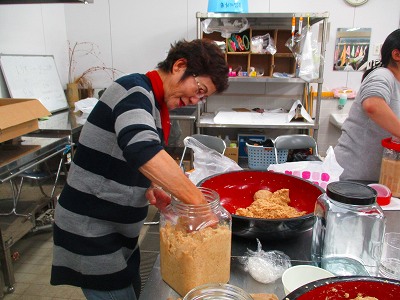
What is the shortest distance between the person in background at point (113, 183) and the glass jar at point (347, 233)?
0.44 meters

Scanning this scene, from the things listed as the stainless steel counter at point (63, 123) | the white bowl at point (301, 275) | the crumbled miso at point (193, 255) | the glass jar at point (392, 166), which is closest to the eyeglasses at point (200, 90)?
the crumbled miso at point (193, 255)

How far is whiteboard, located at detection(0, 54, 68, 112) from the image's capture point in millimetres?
2668

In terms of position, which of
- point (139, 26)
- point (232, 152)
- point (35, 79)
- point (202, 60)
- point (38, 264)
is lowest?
point (38, 264)

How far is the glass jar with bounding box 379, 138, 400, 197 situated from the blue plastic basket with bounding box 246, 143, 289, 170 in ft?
4.66

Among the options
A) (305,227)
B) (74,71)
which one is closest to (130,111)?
(305,227)

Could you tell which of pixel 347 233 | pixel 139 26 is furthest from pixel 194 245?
pixel 139 26

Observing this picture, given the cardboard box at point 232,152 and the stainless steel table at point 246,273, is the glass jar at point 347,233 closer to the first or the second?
the stainless steel table at point 246,273

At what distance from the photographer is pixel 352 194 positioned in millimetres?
747

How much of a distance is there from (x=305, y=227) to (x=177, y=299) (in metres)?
0.42

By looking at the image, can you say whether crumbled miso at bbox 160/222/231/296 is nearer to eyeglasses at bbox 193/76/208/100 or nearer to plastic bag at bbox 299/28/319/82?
eyeglasses at bbox 193/76/208/100

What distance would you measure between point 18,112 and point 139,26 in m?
1.95

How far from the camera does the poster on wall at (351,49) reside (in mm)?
3227

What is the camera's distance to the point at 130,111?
0.81 m

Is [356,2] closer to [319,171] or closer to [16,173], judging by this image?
[319,171]
